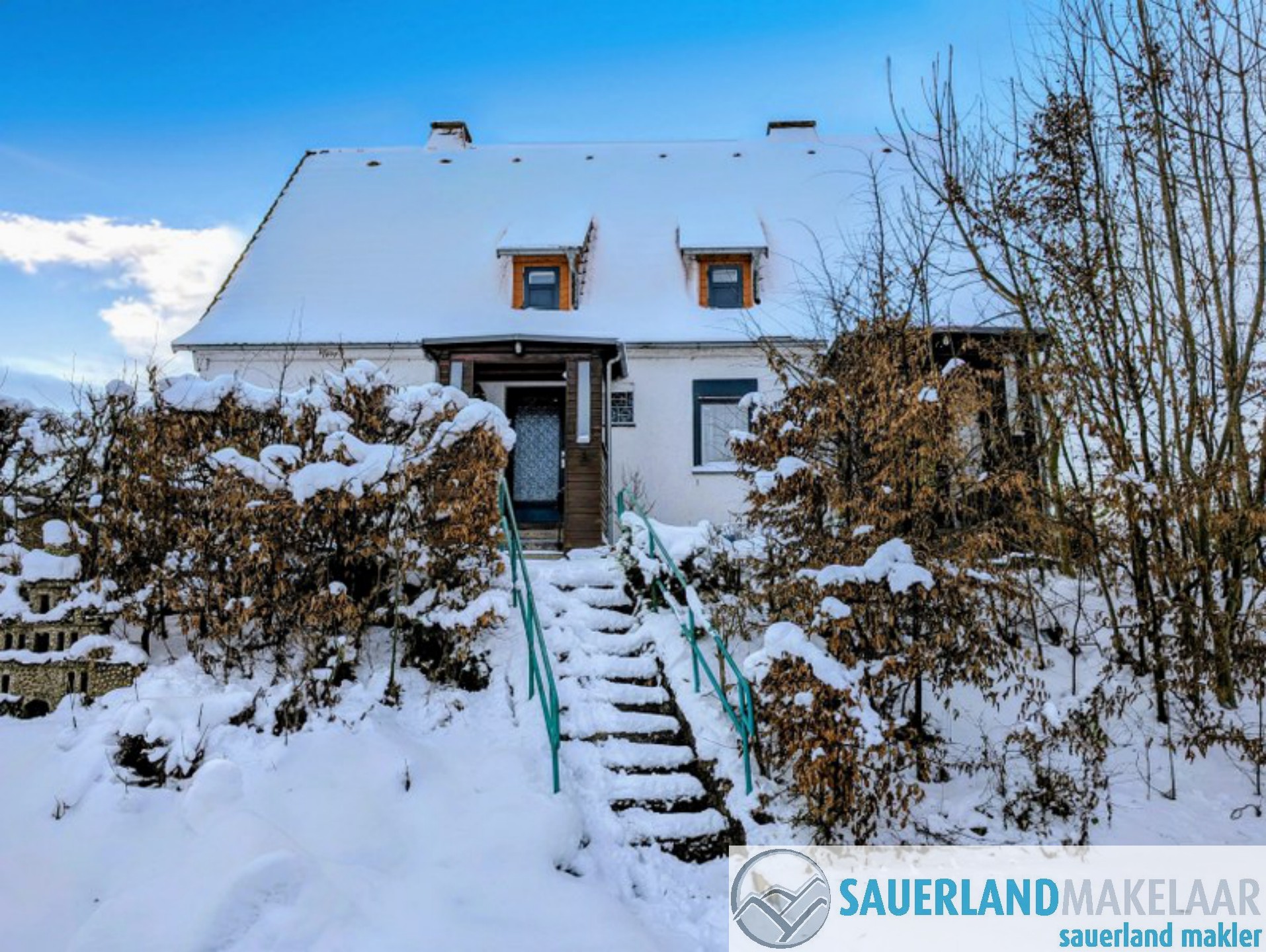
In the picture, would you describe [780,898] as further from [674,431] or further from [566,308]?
[566,308]

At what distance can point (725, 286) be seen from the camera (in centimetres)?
1510

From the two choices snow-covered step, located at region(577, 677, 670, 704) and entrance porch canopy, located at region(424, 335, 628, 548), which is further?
entrance porch canopy, located at region(424, 335, 628, 548)

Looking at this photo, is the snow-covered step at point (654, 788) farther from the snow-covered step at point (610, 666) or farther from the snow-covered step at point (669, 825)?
the snow-covered step at point (610, 666)

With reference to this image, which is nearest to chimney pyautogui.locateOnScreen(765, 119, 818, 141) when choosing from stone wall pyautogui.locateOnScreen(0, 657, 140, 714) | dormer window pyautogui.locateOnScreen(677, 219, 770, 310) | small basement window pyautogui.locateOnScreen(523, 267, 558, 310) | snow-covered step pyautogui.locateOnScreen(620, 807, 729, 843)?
dormer window pyautogui.locateOnScreen(677, 219, 770, 310)

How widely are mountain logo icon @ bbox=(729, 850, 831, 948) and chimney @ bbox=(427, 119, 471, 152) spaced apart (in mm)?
18322

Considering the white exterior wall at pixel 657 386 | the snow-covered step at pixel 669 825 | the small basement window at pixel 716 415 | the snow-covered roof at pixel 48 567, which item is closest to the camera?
the snow-covered step at pixel 669 825

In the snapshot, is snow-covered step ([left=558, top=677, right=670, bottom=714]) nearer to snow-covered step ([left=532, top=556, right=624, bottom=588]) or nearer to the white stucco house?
snow-covered step ([left=532, top=556, right=624, bottom=588])

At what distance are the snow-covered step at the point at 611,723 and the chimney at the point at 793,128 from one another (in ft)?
54.2

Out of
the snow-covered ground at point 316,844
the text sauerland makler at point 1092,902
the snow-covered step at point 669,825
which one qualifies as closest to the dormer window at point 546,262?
the snow-covered ground at point 316,844

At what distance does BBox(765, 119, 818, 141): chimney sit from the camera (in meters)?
19.5

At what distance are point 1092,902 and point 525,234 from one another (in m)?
13.2

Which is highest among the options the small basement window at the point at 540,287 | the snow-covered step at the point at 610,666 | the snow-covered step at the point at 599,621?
the small basement window at the point at 540,287

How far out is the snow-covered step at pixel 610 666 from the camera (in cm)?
756

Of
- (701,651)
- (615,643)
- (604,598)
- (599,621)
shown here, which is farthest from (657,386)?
(701,651)
